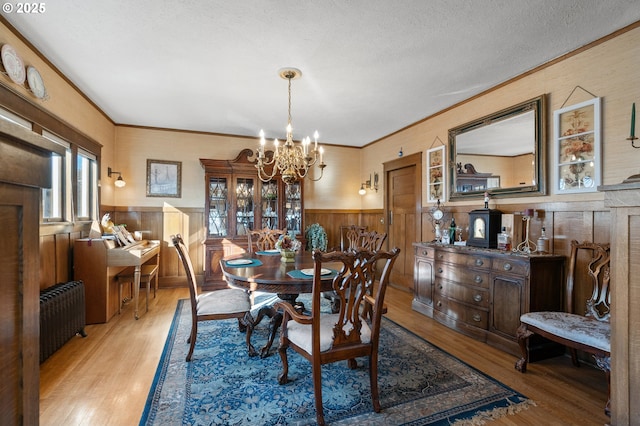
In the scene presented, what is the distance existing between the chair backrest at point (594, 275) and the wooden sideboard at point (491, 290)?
0.13 meters

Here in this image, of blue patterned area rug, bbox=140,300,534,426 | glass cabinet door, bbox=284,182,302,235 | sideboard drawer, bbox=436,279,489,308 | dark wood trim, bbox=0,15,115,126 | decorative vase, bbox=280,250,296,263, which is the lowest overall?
blue patterned area rug, bbox=140,300,534,426

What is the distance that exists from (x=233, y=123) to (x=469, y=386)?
430 cm

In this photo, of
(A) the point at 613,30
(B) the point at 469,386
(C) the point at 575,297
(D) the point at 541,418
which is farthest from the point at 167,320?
(A) the point at 613,30

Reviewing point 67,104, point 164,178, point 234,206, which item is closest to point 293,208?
point 234,206

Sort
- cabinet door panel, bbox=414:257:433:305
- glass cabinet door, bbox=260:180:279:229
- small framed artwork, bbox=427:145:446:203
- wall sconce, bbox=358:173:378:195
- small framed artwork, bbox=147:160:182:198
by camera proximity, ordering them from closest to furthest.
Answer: cabinet door panel, bbox=414:257:433:305 → small framed artwork, bbox=427:145:446:203 → small framed artwork, bbox=147:160:182:198 → glass cabinet door, bbox=260:180:279:229 → wall sconce, bbox=358:173:378:195

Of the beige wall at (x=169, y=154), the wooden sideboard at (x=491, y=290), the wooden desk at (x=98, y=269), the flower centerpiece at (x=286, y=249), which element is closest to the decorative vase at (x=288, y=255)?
the flower centerpiece at (x=286, y=249)

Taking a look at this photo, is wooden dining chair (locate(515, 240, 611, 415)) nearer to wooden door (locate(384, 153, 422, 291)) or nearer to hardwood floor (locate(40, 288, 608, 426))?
hardwood floor (locate(40, 288, 608, 426))

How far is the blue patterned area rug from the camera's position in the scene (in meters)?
1.86

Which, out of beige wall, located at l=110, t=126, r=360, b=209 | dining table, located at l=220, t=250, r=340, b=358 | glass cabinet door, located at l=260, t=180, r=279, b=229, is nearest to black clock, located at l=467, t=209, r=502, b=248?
dining table, located at l=220, t=250, r=340, b=358

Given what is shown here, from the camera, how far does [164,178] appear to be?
4.96 metres

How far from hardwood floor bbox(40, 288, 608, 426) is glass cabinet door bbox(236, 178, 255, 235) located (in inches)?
78.5

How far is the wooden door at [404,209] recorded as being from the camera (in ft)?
15.3

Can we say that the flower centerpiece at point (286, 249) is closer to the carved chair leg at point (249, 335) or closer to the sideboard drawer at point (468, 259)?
the carved chair leg at point (249, 335)

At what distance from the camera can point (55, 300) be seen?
254 cm
